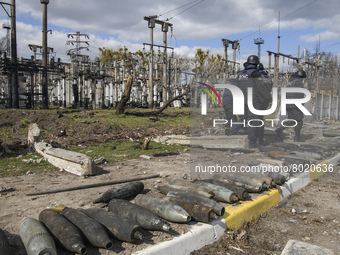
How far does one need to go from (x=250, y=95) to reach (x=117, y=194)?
408 centimetres

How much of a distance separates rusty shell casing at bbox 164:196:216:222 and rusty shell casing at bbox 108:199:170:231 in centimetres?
46

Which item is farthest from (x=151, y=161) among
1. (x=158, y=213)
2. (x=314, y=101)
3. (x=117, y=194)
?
(x=314, y=101)

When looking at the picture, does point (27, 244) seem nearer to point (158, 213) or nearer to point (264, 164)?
point (158, 213)

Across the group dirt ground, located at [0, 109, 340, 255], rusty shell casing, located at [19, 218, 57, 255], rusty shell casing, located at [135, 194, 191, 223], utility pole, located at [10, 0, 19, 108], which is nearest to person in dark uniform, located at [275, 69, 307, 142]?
dirt ground, located at [0, 109, 340, 255]

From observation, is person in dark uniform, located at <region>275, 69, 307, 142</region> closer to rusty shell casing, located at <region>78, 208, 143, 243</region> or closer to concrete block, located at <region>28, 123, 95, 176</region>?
concrete block, located at <region>28, 123, 95, 176</region>

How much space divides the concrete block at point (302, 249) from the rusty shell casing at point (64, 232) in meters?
2.09

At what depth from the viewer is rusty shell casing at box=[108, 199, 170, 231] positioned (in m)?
3.05

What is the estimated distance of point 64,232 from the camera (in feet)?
8.88

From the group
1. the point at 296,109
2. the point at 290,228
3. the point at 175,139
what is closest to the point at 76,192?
the point at 290,228

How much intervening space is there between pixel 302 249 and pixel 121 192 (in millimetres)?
2352

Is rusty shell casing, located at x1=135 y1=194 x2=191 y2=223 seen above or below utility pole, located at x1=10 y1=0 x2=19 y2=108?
below

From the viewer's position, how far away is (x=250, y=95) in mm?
6641

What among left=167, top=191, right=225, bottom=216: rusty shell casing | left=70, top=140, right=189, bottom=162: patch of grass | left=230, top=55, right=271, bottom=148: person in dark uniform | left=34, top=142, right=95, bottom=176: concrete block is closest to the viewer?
left=167, top=191, right=225, bottom=216: rusty shell casing

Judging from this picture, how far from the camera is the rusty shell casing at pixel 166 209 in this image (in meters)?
3.26
